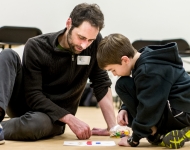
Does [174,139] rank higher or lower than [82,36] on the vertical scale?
lower

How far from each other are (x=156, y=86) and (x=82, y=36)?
0.47 metres

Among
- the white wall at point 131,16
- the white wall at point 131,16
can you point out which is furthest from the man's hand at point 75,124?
the white wall at point 131,16

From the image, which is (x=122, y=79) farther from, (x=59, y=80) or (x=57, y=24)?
(x=57, y=24)

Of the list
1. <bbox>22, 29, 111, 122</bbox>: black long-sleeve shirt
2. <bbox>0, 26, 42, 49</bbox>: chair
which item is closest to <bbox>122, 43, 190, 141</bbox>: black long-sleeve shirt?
<bbox>22, 29, 111, 122</bbox>: black long-sleeve shirt

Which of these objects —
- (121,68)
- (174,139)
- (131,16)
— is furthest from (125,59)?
(131,16)

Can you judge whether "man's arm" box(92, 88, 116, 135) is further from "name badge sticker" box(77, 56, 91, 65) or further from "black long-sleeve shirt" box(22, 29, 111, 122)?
"name badge sticker" box(77, 56, 91, 65)

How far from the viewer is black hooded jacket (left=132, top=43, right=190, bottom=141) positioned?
4.40ft

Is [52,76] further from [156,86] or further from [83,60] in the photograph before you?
[156,86]

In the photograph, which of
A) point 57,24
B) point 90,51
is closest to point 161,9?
point 57,24

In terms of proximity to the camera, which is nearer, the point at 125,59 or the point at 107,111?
the point at 125,59

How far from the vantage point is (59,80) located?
1727 mm

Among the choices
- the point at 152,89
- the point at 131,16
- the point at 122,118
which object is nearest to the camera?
the point at 152,89

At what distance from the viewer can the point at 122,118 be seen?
5.12ft

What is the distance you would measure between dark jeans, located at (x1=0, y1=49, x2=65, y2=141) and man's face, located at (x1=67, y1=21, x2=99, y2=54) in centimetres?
29
